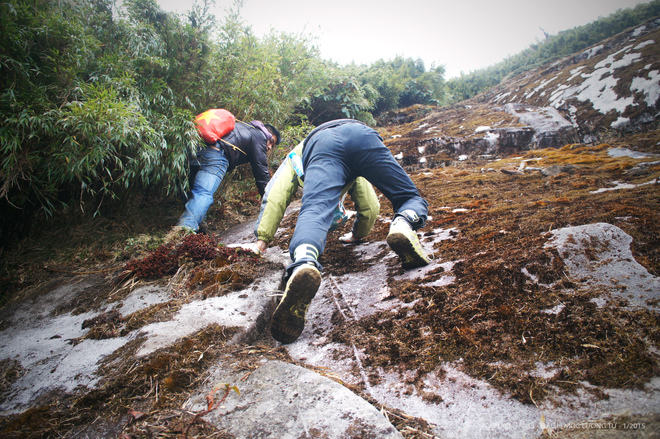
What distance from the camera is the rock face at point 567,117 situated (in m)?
4.97

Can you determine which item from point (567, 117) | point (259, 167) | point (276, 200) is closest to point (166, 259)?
point (276, 200)

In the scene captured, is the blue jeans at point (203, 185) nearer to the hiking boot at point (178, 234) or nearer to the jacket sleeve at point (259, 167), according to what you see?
the hiking boot at point (178, 234)

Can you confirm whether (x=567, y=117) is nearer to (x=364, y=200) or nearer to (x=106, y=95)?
(x=364, y=200)

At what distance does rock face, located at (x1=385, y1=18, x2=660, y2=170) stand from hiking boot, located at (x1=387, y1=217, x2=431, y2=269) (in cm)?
401

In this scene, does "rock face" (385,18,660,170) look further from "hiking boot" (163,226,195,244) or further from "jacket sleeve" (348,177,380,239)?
"hiking boot" (163,226,195,244)

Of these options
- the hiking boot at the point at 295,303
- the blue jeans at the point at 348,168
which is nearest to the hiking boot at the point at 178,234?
the blue jeans at the point at 348,168

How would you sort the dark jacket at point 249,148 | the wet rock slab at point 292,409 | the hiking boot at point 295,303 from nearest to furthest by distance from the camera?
the wet rock slab at point 292,409, the hiking boot at point 295,303, the dark jacket at point 249,148

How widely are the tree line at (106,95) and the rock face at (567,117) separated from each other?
3.41 metres

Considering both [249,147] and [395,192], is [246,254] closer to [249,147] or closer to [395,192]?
[395,192]

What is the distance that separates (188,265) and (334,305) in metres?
1.41

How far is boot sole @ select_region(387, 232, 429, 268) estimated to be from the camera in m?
1.99

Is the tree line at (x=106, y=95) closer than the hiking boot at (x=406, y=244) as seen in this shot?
No

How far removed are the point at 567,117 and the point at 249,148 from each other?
6253 millimetres

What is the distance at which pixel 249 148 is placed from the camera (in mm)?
4000
